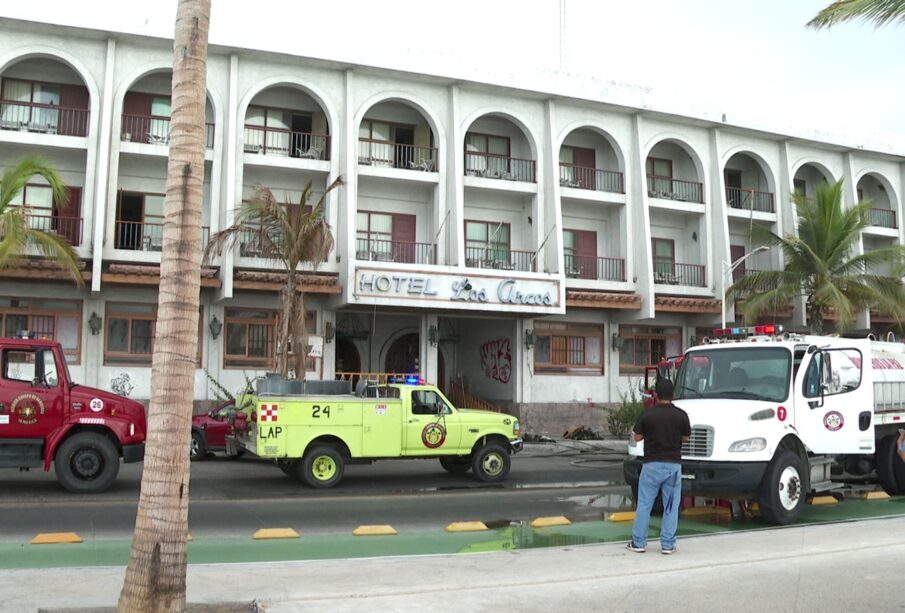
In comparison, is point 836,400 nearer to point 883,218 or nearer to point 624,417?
point 624,417

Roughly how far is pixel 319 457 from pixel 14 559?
6646 millimetres

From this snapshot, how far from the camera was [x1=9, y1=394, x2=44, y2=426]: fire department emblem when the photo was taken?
13.4 m

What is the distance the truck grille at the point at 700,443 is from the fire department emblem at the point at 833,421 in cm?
232

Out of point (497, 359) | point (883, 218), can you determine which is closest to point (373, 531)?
point (497, 359)

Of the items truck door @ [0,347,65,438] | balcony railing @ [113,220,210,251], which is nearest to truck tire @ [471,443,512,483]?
truck door @ [0,347,65,438]

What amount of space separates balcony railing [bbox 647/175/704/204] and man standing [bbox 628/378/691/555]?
23693 mm

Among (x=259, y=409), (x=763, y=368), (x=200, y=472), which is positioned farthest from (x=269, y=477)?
(x=763, y=368)

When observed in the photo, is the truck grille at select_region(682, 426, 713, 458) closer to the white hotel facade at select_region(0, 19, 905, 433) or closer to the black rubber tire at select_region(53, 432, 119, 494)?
the black rubber tire at select_region(53, 432, 119, 494)

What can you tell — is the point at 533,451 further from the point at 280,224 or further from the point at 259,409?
the point at 259,409

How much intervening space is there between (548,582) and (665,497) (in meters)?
2.21

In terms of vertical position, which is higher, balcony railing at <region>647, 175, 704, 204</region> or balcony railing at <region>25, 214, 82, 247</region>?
balcony railing at <region>647, 175, 704, 204</region>

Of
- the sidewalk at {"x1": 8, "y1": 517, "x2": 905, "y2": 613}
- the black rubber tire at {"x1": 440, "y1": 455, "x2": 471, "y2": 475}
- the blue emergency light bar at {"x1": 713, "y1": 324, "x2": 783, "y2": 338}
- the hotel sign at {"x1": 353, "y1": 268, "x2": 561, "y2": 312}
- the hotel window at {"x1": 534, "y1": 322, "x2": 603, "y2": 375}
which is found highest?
the hotel sign at {"x1": 353, "y1": 268, "x2": 561, "y2": 312}

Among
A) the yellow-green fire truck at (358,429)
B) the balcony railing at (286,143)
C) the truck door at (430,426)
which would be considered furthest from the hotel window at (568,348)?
the truck door at (430,426)

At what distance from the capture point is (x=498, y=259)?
98.1 feet
